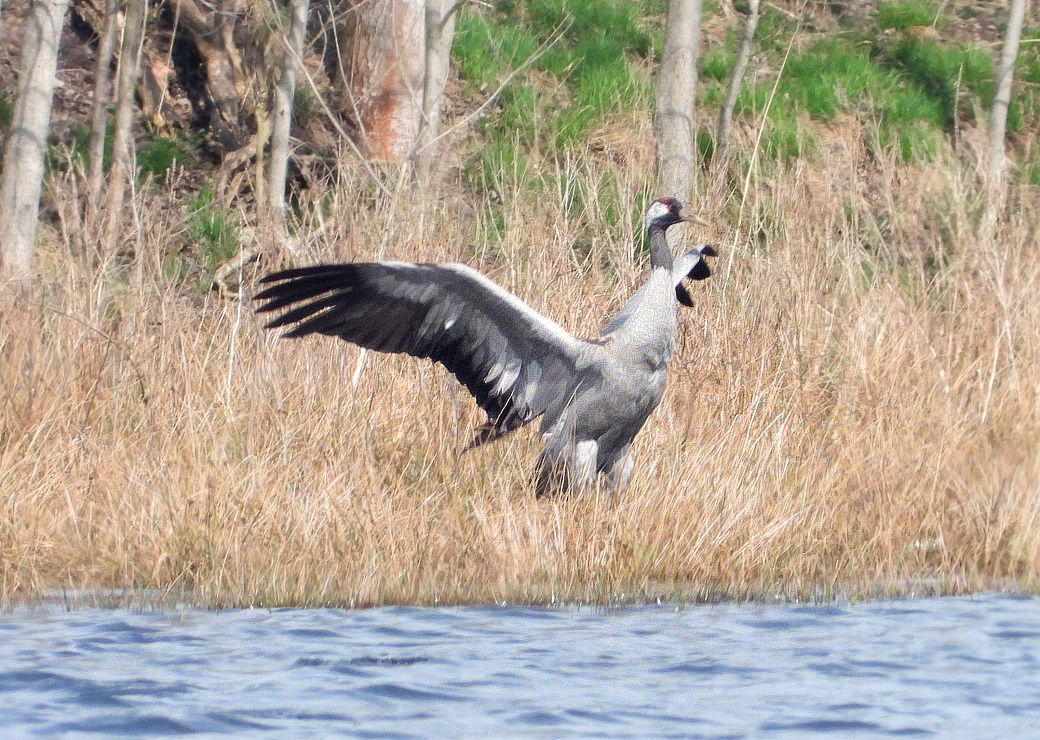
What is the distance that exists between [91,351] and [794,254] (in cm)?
361

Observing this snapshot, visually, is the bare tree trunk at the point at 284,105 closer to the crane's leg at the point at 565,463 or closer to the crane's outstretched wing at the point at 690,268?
the crane's outstretched wing at the point at 690,268

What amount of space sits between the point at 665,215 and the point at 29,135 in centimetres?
434

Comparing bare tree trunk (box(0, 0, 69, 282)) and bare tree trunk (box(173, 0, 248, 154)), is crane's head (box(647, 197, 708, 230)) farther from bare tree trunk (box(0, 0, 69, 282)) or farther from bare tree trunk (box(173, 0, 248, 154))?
bare tree trunk (box(173, 0, 248, 154))

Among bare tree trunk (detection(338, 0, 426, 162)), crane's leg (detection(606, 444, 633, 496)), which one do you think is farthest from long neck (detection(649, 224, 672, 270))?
bare tree trunk (detection(338, 0, 426, 162))

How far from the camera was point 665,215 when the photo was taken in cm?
689

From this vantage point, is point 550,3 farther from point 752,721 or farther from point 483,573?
point 752,721

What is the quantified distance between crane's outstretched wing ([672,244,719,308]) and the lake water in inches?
76.8

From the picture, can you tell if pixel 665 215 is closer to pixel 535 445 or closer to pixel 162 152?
pixel 535 445

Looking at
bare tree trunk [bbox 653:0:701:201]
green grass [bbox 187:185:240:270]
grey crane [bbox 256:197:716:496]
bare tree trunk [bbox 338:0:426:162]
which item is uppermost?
bare tree trunk [bbox 338:0:426:162]

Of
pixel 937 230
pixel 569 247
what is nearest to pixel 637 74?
pixel 937 230

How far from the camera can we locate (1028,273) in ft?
24.9

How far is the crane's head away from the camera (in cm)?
686

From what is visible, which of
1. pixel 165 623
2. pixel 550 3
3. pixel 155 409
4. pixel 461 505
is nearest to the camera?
pixel 165 623

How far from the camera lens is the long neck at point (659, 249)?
21.9 feet
